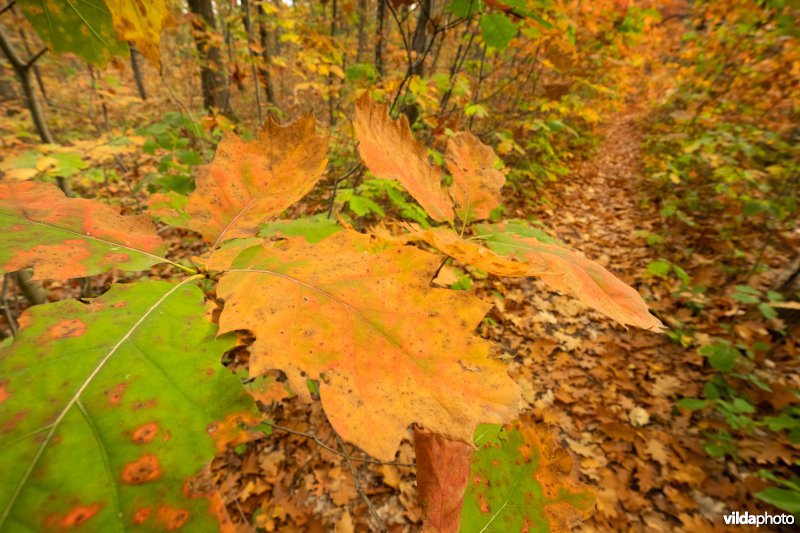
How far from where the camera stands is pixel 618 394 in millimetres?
3092

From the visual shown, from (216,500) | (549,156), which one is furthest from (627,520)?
(549,156)

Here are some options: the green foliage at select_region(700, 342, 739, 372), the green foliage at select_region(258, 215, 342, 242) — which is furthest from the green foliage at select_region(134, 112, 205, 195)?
the green foliage at select_region(700, 342, 739, 372)

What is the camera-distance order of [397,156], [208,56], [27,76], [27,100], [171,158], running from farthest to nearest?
[208,56]
[171,158]
[27,100]
[27,76]
[397,156]

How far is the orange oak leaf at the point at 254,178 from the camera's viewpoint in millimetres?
846

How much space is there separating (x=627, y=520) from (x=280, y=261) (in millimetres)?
2944

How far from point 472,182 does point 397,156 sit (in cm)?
30

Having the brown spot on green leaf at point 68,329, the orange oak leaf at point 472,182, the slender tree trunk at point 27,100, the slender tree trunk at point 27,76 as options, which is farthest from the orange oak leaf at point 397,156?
the slender tree trunk at point 27,100

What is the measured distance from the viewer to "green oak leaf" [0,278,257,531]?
1.40 feet

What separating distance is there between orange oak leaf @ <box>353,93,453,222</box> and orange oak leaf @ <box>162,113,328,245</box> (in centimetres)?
12

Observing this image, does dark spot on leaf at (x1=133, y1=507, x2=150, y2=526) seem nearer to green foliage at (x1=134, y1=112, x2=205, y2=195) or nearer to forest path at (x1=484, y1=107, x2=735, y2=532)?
forest path at (x1=484, y1=107, x2=735, y2=532)

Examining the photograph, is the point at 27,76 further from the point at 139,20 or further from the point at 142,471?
the point at 142,471

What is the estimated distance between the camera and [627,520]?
2.37 m

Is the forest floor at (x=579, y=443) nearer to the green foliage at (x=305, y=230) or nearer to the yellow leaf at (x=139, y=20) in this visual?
the green foliage at (x=305, y=230)

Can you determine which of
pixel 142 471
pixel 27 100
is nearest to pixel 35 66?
pixel 27 100
